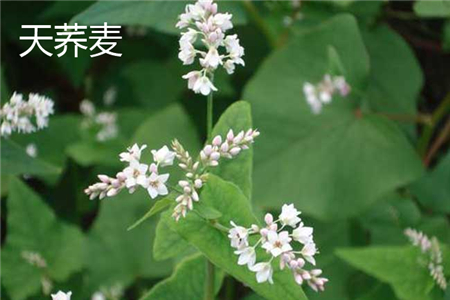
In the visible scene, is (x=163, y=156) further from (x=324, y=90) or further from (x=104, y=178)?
(x=324, y=90)

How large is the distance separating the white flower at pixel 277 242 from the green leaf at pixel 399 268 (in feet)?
1.22

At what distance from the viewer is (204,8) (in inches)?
47.1

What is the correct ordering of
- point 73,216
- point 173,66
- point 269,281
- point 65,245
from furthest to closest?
point 173,66, point 73,216, point 65,245, point 269,281

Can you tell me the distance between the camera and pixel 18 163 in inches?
63.3

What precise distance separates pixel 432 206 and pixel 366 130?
0.81 feet

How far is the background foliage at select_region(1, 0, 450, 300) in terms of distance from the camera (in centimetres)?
177

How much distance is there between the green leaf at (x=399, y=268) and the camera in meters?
1.46

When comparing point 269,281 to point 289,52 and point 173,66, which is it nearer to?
point 289,52

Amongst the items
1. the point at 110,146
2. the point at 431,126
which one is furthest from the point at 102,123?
the point at 431,126

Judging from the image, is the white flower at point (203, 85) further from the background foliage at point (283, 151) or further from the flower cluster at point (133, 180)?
the background foliage at point (283, 151)

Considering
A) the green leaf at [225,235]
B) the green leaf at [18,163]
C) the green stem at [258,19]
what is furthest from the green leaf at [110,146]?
the green leaf at [225,235]

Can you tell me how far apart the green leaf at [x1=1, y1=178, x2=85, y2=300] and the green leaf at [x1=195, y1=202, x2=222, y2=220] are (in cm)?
73

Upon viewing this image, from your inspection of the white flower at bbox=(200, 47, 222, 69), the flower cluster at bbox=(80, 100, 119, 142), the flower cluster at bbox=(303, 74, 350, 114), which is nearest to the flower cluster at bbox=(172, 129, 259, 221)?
the white flower at bbox=(200, 47, 222, 69)

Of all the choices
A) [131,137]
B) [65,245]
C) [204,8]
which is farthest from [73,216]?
[204,8]
